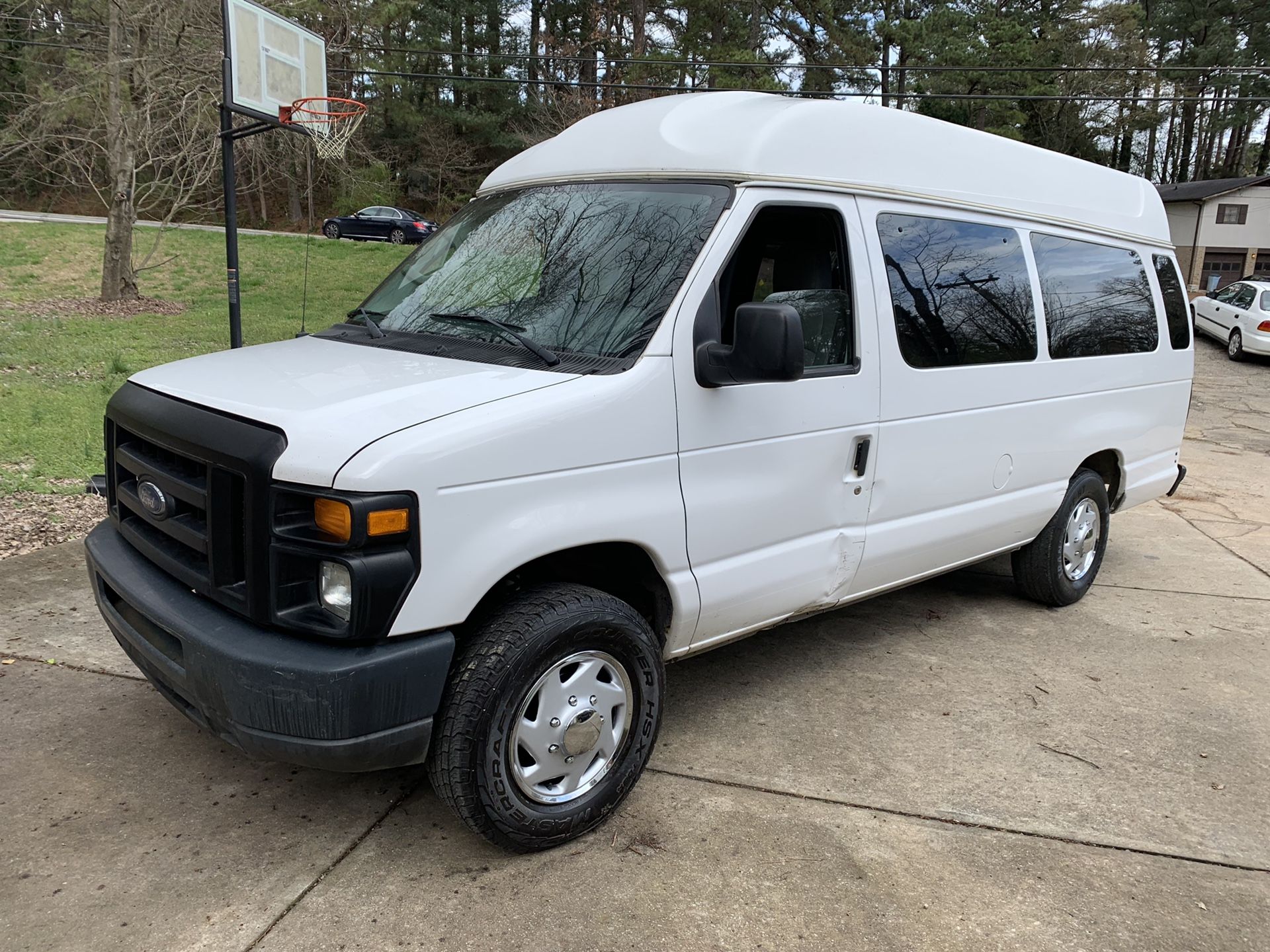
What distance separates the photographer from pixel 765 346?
2.98m

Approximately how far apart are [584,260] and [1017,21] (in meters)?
38.3

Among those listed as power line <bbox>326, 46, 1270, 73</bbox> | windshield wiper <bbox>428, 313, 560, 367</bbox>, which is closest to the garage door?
power line <bbox>326, 46, 1270, 73</bbox>

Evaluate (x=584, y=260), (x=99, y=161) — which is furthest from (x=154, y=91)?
(x=584, y=260)

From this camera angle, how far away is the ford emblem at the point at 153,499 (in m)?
2.96

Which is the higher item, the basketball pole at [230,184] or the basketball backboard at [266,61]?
the basketball backboard at [266,61]

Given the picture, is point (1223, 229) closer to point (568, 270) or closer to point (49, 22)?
point (49, 22)

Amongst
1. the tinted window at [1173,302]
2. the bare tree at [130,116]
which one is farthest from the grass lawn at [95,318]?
the tinted window at [1173,302]

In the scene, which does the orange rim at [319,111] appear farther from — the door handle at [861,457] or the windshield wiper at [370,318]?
the door handle at [861,457]

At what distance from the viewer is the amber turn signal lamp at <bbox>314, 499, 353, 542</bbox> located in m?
2.46

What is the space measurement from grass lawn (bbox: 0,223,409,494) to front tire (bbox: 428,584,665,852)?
513 cm

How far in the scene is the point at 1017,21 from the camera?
35.2 meters

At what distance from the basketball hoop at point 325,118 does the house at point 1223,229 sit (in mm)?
39926

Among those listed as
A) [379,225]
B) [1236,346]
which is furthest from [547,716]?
[379,225]

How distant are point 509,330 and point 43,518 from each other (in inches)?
174
